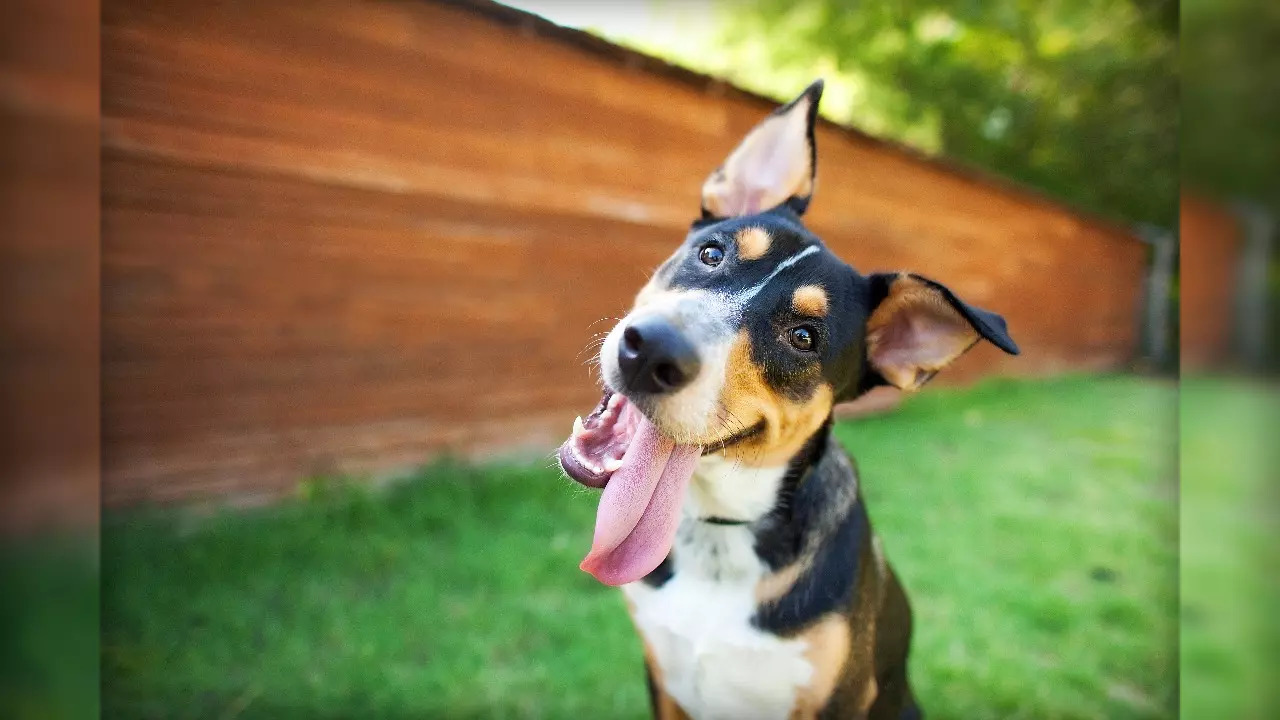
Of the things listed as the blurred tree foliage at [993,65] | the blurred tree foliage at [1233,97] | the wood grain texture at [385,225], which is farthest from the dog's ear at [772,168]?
the wood grain texture at [385,225]

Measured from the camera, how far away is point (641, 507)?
1583 mm

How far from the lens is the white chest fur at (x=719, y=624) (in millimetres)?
1708

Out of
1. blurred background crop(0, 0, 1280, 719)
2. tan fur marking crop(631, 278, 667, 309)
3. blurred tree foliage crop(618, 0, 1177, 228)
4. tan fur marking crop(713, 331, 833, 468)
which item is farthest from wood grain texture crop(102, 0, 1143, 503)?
tan fur marking crop(713, 331, 833, 468)

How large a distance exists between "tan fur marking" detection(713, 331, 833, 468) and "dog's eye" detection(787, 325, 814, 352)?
6 cm

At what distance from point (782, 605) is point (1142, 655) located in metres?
2.01

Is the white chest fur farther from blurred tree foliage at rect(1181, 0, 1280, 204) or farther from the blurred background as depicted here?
blurred tree foliage at rect(1181, 0, 1280, 204)

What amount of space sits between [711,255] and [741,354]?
0.31 metres

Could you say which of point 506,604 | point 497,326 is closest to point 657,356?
point 506,604

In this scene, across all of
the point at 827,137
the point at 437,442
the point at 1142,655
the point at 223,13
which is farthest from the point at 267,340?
the point at 1142,655

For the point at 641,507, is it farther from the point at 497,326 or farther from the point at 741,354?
the point at 497,326

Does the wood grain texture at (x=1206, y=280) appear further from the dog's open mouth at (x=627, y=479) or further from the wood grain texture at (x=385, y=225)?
the wood grain texture at (x=385, y=225)

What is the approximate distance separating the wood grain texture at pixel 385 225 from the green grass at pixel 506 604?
0.38 meters

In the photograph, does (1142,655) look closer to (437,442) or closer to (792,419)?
(792,419)

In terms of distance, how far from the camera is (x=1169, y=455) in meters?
2.55
